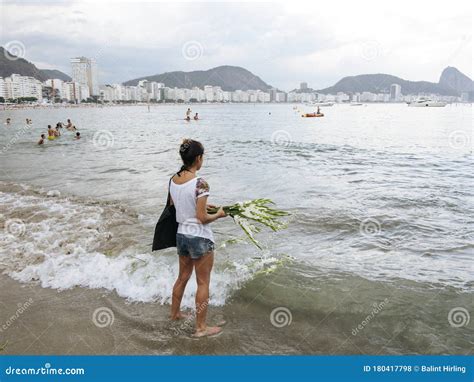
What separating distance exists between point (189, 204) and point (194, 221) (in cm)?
23

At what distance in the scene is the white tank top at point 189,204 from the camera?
4.52 m

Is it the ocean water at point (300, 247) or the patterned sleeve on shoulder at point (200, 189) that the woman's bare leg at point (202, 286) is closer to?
the ocean water at point (300, 247)

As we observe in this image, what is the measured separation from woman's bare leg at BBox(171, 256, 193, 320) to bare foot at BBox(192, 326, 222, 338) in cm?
51

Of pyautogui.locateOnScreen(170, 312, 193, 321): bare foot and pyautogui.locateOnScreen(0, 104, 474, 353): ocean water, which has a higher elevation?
pyautogui.locateOnScreen(170, 312, 193, 321): bare foot

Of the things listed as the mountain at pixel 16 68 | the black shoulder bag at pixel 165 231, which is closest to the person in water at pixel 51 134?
the black shoulder bag at pixel 165 231

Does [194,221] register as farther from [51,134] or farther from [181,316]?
[51,134]

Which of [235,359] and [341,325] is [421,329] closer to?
[341,325]

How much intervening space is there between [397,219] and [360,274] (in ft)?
14.0

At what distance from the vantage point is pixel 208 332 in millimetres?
5082

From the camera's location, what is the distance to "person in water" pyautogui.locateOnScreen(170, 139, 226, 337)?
14.8 ft

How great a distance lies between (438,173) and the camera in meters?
18.5

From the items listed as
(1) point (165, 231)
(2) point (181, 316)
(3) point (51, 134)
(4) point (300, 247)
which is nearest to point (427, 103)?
(3) point (51, 134)

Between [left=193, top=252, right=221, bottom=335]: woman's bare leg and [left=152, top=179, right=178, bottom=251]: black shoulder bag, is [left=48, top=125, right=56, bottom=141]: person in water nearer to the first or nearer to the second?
[left=152, top=179, right=178, bottom=251]: black shoulder bag

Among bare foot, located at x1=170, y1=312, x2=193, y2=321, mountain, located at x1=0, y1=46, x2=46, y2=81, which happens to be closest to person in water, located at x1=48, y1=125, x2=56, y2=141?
bare foot, located at x1=170, y1=312, x2=193, y2=321
